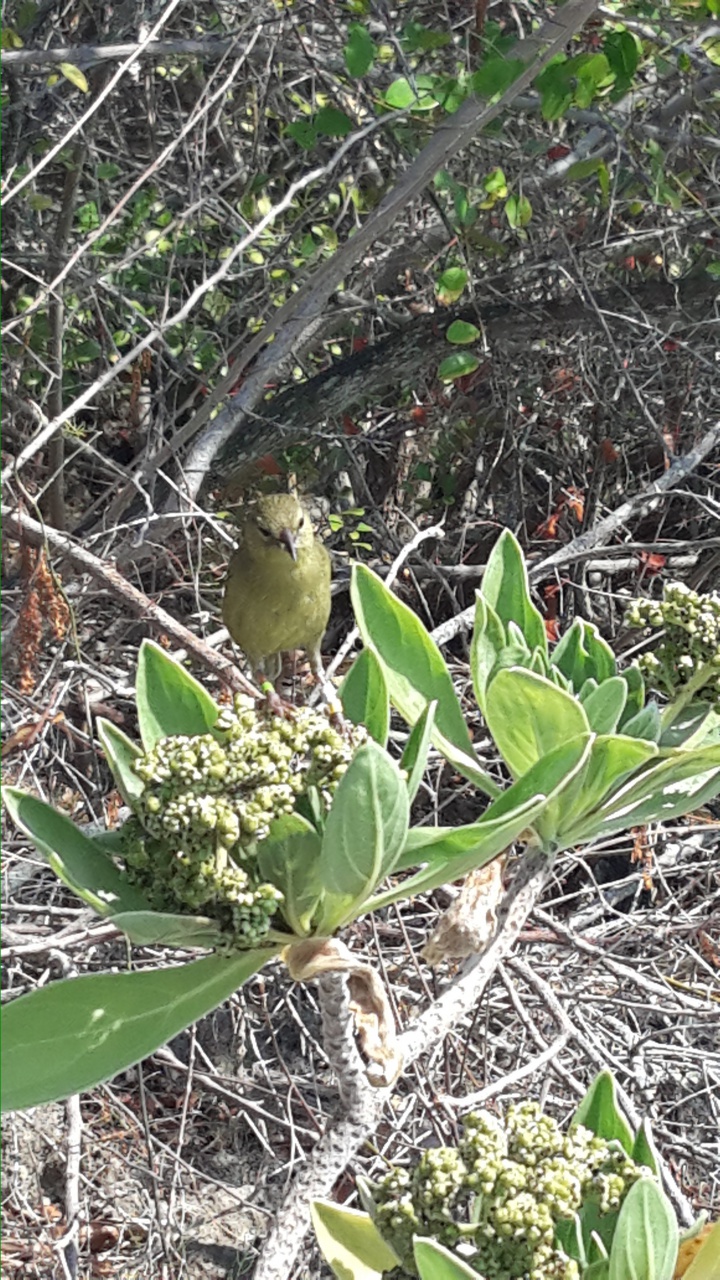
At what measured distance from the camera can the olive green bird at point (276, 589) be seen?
3.18 metres

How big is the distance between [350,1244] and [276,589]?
190 centimetres

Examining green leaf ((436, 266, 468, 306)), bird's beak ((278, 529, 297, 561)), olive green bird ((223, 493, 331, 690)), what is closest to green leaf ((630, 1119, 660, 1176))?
olive green bird ((223, 493, 331, 690))

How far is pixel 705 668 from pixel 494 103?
5.18ft

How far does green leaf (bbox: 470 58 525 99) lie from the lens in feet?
8.28

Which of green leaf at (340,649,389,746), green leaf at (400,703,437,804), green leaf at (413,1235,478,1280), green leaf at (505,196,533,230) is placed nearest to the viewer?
green leaf at (413,1235,478,1280)

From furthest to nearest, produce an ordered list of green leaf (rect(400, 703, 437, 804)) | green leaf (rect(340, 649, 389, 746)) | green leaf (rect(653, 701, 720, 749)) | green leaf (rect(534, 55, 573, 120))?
1. green leaf (rect(534, 55, 573, 120))
2. green leaf (rect(653, 701, 720, 749))
3. green leaf (rect(340, 649, 389, 746))
4. green leaf (rect(400, 703, 437, 804))

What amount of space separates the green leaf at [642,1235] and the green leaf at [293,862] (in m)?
0.45

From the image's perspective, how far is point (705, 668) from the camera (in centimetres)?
155

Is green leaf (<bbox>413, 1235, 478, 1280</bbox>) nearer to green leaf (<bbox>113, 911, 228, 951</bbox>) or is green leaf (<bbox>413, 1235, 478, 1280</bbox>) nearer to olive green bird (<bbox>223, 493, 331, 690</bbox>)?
Answer: green leaf (<bbox>113, 911, 228, 951</bbox>)

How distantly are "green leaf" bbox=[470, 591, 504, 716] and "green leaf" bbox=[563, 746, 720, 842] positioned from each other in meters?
0.22

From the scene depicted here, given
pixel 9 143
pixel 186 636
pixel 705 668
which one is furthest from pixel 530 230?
pixel 705 668

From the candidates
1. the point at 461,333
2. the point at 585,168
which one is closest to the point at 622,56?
the point at 585,168

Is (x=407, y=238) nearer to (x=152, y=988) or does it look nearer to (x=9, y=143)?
(x=9, y=143)

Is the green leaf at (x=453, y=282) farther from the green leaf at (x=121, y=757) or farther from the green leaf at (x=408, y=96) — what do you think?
the green leaf at (x=121, y=757)
